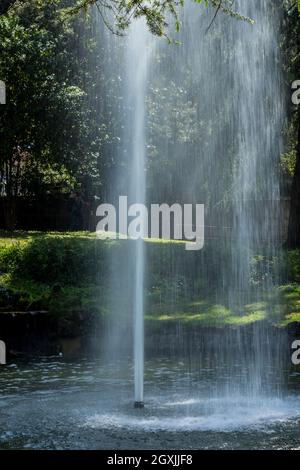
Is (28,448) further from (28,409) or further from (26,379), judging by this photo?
(26,379)

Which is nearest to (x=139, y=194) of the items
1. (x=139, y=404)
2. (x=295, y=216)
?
(x=139, y=404)

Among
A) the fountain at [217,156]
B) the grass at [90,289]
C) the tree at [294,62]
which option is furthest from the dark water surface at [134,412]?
the tree at [294,62]

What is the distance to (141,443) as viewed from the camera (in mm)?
7176

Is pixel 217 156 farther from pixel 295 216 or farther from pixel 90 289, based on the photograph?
pixel 90 289

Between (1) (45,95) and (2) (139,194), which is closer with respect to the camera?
(2) (139,194)

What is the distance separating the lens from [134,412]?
847cm

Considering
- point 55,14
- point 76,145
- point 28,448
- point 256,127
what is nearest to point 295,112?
point 256,127

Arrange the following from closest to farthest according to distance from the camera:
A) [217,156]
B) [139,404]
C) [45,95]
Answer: [139,404]
[45,95]
[217,156]

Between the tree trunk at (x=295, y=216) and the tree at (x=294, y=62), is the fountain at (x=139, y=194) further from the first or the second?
the tree trunk at (x=295, y=216)

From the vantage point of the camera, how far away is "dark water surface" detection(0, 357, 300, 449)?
730 centimetres

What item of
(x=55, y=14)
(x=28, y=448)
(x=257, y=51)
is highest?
(x=55, y=14)

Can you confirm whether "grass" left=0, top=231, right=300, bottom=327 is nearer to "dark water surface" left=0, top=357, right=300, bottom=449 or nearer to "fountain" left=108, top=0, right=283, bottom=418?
"fountain" left=108, top=0, right=283, bottom=418

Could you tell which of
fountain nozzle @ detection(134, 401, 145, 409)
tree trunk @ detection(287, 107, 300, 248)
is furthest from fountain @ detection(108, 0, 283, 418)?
tree trunk @ detection(287, 107, 300, 248)

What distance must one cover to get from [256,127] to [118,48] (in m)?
5.89
